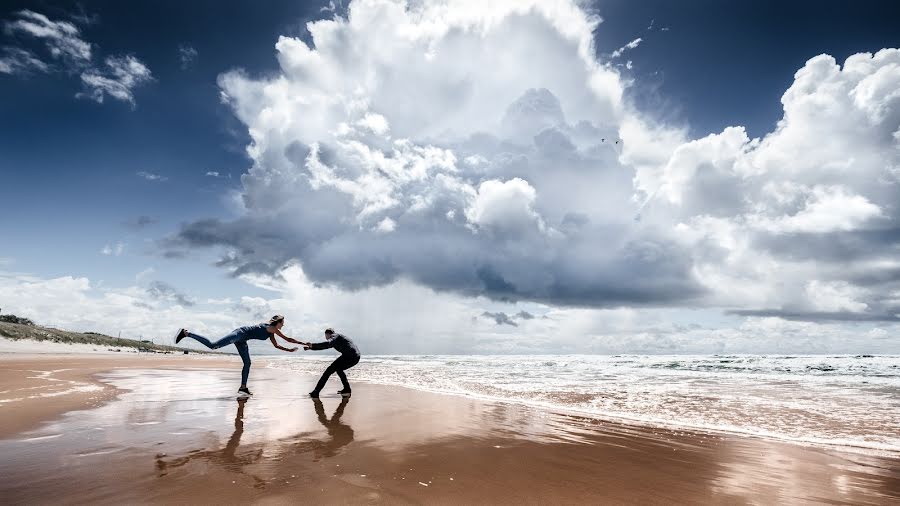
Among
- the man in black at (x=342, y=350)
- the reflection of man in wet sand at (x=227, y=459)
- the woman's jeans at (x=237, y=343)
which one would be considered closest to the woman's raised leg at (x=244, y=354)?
the woman's jeans at (x=237, y=343)

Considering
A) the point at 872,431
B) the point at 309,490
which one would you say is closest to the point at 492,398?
the point at 872,431

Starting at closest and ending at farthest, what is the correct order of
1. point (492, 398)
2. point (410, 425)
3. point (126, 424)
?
point (126, 424) → point (410, 425) → point (492, 398)

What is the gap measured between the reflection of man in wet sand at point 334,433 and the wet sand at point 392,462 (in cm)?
3

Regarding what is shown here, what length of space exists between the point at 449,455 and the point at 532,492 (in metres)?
1.80

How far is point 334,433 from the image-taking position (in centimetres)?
739

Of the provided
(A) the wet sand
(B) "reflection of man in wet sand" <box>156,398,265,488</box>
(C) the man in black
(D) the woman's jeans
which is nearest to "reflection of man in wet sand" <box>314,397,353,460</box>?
(A) the wet sand

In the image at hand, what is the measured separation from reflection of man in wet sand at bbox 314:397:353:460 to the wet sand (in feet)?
0.10

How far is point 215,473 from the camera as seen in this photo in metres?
4.88

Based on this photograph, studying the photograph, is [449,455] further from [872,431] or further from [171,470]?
[872,431]

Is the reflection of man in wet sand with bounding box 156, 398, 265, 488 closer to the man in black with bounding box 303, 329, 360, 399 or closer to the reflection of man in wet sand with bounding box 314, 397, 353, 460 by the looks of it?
the reflection of man in wet sand with bounding box 314, 397, 353, 460

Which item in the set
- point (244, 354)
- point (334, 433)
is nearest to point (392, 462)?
point (334, 433)

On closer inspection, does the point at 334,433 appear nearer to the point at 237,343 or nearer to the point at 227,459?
the point at 227,459

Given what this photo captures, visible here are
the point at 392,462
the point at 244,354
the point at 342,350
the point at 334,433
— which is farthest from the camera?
the point at 342,350

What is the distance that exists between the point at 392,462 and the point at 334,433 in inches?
81.3
